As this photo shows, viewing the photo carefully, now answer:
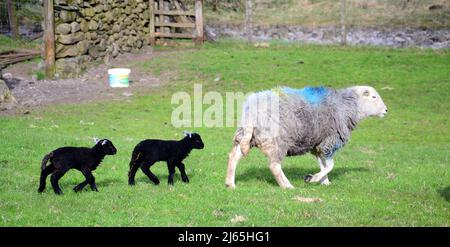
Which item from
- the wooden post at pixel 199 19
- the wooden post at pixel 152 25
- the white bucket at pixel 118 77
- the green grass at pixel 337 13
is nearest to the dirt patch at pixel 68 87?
the white bucket at pixel 118 77

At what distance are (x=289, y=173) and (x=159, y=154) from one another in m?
2.89

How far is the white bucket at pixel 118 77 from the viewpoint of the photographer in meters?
23.7

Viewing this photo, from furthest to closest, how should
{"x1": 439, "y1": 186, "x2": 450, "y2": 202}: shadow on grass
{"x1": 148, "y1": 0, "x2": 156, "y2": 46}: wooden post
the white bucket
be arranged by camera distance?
{"x1": 148, "y1": 0, "x2": 156, "y2": 46}: wooden post < the white bucket < {"x1": 439, "y1": 186, "x2": 450, "y2": 202}: shadow on grass

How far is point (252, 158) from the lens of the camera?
1464 cm

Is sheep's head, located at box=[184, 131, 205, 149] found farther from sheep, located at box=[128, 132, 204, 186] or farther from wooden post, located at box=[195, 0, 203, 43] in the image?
wooden post, located at box=[195, 0, 203, 43]

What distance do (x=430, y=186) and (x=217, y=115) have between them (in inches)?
384

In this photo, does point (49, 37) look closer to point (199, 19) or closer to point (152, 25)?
point (152, 25)

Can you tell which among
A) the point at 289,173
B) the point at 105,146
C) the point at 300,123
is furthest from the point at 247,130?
the point at 105,146

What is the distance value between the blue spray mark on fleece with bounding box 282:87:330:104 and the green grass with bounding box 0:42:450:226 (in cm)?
138

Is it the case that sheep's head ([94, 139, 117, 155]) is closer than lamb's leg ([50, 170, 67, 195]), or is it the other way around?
lamb's leg ([50, 170, 67, 195])

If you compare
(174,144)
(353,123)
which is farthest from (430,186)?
(174,144)

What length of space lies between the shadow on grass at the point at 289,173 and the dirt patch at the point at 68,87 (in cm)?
908

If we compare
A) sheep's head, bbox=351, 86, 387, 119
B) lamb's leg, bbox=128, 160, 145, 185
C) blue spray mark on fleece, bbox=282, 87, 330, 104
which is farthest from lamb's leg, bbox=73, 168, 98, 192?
sheep's head, bbox=351, 86, 387, 119

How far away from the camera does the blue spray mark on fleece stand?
11.8 meters
